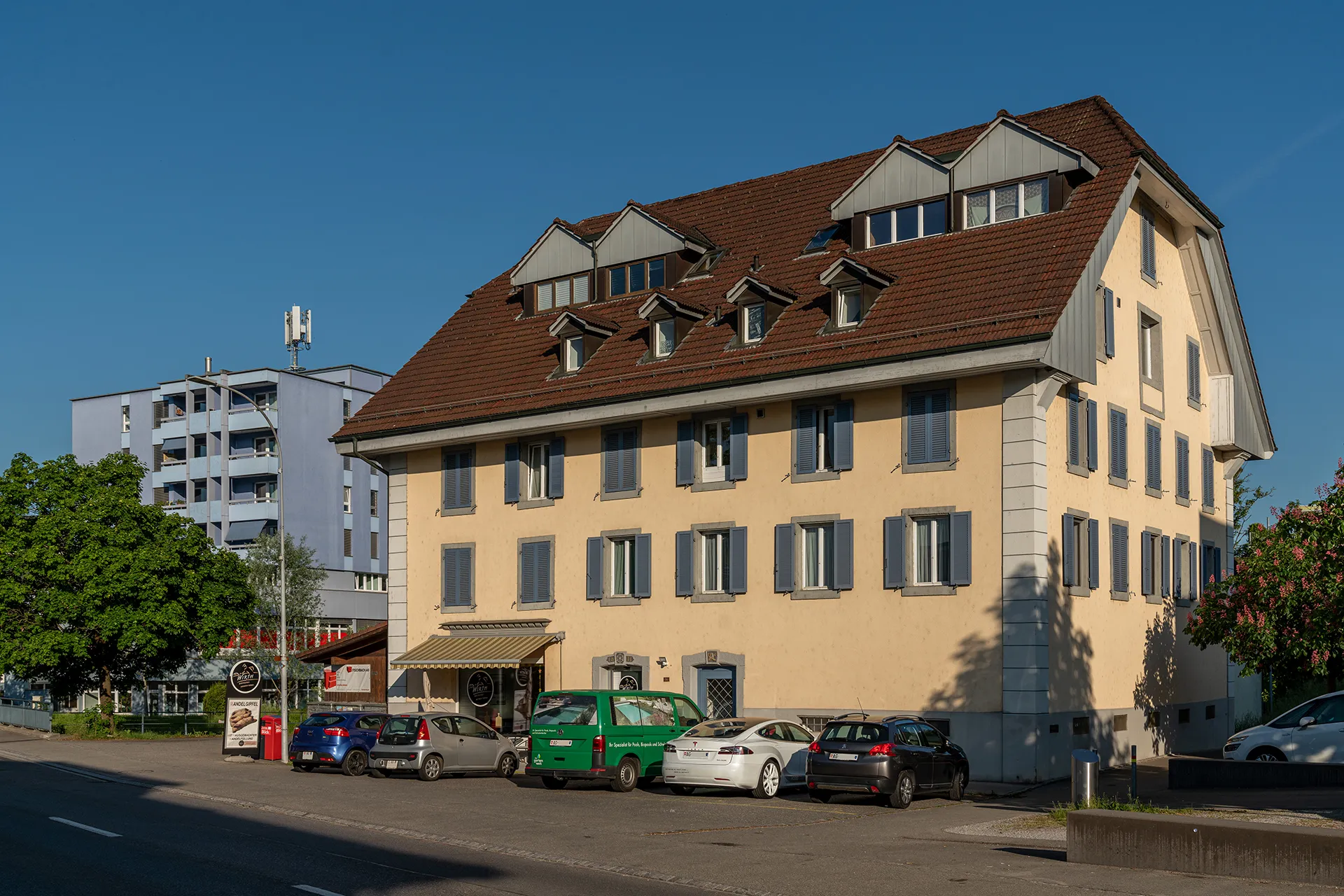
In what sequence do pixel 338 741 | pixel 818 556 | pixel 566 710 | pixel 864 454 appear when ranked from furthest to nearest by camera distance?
1. pixel 338 741
2. pixel 818 556
3. pixel 864 454
4. pixel 566 710

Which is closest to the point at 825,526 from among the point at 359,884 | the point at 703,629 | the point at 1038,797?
the point at 703,629

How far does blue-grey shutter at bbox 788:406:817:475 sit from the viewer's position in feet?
105

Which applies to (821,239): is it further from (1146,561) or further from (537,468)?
(1146,561)

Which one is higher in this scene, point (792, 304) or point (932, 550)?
point (792, 304)

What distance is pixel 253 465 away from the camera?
89.8m

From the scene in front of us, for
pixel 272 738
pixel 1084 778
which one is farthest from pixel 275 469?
pixel 1084 778

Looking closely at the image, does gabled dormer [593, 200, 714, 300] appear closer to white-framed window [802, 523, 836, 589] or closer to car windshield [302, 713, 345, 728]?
white-framed window [802, 523, 836, 589]

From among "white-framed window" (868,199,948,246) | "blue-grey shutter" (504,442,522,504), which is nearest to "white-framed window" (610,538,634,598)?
"blue-grey shutter" (504,442,522,504)

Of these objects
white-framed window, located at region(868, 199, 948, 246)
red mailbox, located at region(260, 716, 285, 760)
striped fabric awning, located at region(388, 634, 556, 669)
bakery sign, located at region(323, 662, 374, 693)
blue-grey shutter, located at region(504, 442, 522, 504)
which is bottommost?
red mailbox, located at region(260, 716, 285, 760)

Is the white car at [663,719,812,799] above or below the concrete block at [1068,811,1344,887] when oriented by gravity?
below

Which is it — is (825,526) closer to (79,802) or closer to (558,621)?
(558,621)

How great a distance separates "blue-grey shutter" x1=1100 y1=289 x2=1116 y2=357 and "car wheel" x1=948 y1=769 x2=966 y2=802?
1130cm

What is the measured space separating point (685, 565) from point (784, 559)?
9.50 feet

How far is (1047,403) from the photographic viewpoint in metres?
29.1
